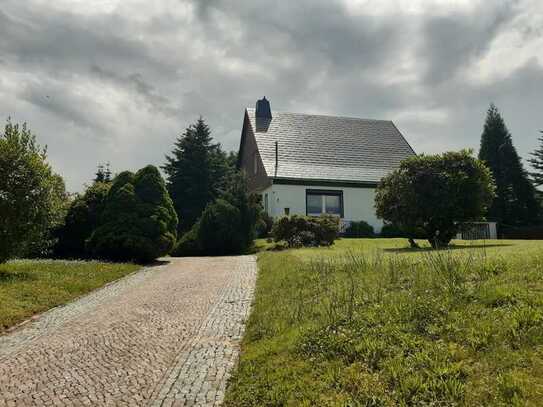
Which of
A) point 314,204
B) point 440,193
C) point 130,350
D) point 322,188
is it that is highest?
point 322,188

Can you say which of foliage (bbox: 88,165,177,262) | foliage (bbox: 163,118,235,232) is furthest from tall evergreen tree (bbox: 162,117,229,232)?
foliage (bbox: 88,165,177,262)

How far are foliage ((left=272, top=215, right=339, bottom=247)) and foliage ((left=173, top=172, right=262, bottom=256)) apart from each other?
184 centimetres

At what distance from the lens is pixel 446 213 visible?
49.9 feet

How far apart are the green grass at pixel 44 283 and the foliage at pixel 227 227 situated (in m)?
5.87

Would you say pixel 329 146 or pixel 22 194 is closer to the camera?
pixel 22 194

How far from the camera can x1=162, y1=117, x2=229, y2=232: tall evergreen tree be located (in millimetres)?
34594

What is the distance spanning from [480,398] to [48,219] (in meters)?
11.8

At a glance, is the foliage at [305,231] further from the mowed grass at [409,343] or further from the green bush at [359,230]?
the mowed grass at [409,343]

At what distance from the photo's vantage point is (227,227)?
65.3 ft

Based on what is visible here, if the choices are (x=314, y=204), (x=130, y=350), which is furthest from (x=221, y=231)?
(x=130, y=350)

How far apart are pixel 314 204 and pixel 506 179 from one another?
84.0 feet

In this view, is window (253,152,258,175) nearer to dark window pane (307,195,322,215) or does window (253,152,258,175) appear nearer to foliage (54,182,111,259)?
dark window pane (307,195,322,215)

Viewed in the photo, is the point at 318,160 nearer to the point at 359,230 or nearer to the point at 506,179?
the point at 359,230

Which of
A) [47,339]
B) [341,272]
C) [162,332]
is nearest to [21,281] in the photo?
[47,339]
